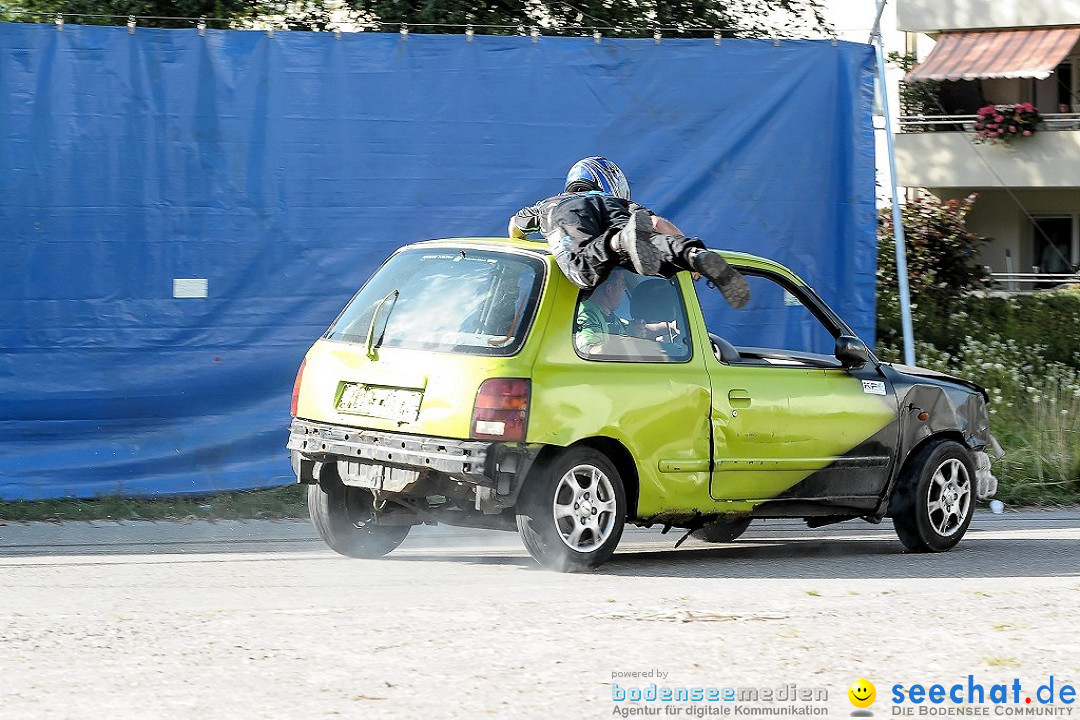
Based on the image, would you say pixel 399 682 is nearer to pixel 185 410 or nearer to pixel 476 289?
pixel 476 289

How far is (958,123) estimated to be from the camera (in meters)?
27.6

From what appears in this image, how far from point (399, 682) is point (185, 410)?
17.6 ft

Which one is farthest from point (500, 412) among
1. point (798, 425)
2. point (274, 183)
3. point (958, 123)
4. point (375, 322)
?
point (958, 123)

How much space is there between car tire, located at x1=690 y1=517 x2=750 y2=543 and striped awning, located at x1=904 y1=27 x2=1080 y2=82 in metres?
16.9

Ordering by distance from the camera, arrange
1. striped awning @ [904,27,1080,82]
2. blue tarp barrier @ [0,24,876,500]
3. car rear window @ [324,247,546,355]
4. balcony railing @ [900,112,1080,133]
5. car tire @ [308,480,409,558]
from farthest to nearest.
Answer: balcony railing @ [900,112,1080,133] → striped awning @ [904,27,1080,82] → blue tarp barrier @ [0,24,876,500] → car tire @ [308,480,409,558] → car rear window @ [324,247,546,355]

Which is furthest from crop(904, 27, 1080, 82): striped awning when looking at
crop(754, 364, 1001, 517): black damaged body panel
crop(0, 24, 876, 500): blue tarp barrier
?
crop(754, 364, 1001, 517): black damaged body panel

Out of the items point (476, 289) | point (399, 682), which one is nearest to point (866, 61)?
point (476, 289)

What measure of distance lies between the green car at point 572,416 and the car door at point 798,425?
0.01 m

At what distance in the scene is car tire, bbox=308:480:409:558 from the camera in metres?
8.03

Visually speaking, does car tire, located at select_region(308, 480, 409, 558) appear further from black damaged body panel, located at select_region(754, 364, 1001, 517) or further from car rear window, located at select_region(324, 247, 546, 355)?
black damaged body panel, located at select_region(754, 364, 1001, 517)

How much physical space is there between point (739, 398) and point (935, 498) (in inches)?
61.6

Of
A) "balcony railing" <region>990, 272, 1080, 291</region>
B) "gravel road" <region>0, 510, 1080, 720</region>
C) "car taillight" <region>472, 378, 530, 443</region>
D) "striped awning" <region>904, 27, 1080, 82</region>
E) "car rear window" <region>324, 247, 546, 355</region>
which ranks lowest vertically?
"gravel road" <region>0, 510, 1080, 720</region>

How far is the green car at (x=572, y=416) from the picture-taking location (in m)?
7.40

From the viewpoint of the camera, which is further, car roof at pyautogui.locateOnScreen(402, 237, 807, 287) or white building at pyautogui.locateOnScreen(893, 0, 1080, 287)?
white building at pyautogui.locateOnScreen(893, 0, 1080, 287)
